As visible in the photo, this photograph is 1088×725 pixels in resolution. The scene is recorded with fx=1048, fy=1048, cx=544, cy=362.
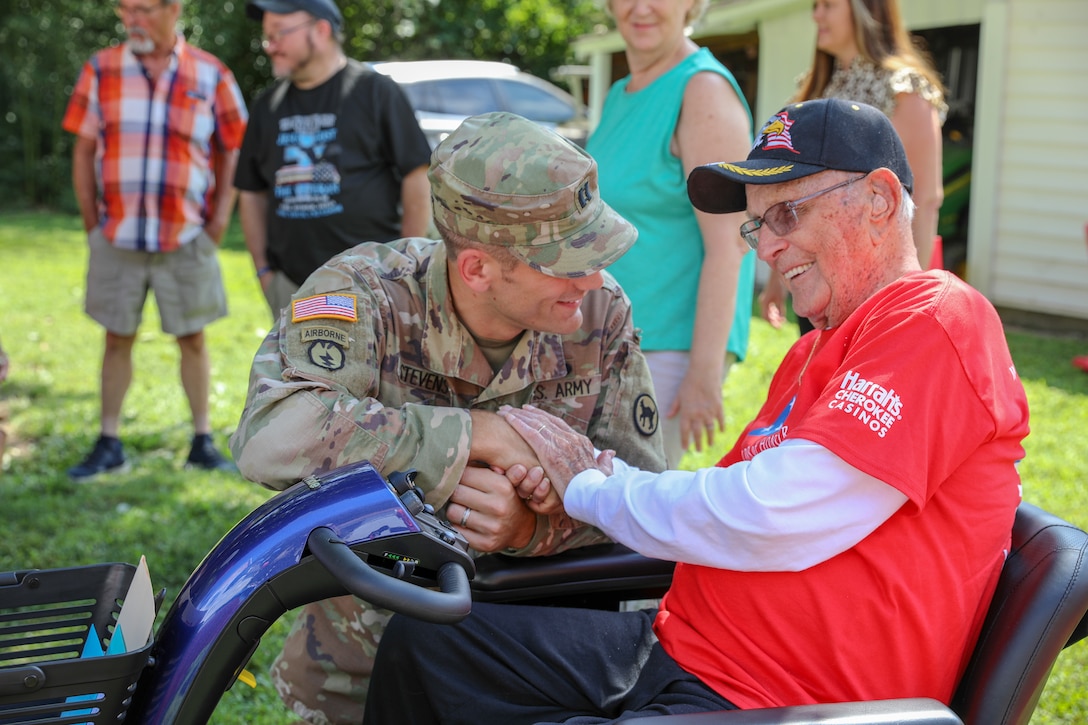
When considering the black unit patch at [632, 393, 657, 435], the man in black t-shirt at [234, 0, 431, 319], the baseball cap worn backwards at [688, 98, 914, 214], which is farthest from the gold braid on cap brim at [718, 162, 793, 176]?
Result: the man in black t-shirt at [234, 0, 431, 319]

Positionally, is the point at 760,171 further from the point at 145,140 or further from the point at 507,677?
the point at 145,140

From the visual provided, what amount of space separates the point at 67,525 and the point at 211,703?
3.05 m

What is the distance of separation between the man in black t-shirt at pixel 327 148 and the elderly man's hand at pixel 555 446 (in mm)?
2245

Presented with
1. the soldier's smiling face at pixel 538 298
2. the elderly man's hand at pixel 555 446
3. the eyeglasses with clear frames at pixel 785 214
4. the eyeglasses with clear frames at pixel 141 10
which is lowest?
the elderly man's hand at pixel 555 446

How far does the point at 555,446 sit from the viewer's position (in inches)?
78.2

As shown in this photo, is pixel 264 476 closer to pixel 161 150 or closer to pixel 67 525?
pixel 67 525

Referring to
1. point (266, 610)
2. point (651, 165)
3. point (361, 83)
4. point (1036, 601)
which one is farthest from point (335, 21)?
point (1036, 601)

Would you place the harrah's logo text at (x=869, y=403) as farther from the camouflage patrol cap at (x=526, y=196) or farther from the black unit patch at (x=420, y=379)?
the black unit patch at (x=420, y=379)

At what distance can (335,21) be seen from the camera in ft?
13.8

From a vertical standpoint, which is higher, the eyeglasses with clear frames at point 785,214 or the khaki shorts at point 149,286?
the eyeglasses with clear frames at point 785,214

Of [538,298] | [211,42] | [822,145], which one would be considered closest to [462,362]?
[538,298]

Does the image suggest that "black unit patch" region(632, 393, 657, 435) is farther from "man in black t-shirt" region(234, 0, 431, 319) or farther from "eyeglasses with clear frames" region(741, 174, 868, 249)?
"man in black t-shirt" region(234, 0, 431, 319)

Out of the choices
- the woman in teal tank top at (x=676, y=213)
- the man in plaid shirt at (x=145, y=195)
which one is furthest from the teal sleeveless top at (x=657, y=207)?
the man in plaid shirt at (x=145, y=195)

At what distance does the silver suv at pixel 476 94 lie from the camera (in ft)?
41.1
